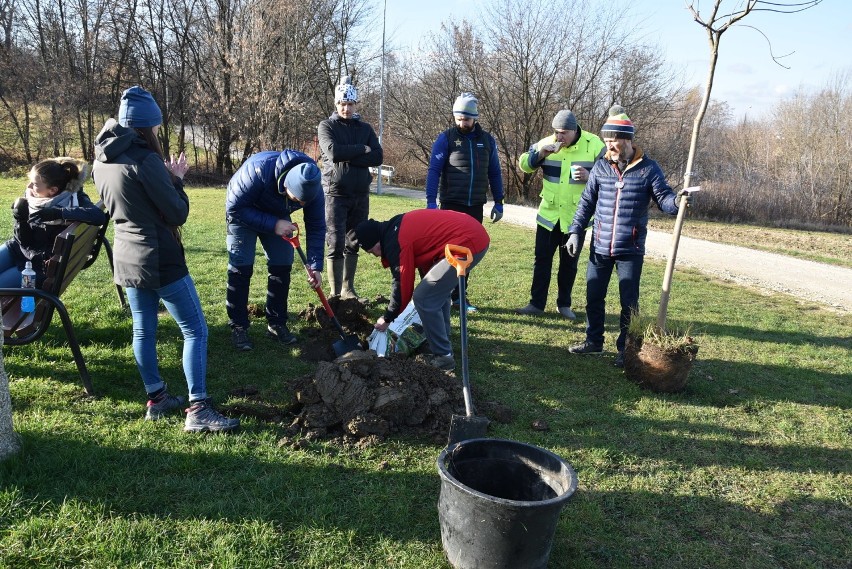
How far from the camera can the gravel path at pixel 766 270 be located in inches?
360

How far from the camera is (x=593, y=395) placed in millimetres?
4523

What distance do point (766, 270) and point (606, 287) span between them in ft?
23.6

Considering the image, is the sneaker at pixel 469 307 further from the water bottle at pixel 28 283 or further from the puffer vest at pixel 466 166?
the water bottle at pixel 28 283

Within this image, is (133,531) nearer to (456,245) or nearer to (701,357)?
(456,245)

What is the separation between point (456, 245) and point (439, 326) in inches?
25.9

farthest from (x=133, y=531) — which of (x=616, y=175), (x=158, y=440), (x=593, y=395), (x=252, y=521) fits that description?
(x=616, y=175)

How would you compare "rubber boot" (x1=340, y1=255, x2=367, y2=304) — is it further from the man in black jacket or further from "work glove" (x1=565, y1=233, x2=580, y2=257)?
"work glove" (x1=565, y1=233, x2=580, y2=257)

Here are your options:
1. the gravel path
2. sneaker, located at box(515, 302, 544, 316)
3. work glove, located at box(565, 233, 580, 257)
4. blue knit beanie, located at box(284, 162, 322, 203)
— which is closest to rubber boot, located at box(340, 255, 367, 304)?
sneaker, located at box(515, 302, 544, 316)

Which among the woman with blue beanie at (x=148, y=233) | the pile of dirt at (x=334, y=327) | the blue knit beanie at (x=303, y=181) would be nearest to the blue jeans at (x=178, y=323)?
the woman with blue beanie at (x=148, y=233)

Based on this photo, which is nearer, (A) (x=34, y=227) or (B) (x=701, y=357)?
(A) (x=34, y=227)

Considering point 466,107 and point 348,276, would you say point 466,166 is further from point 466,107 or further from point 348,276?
point 348,276

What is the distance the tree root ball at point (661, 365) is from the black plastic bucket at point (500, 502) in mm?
2211

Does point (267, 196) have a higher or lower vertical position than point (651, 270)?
higher

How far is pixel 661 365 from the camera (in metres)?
4.54
